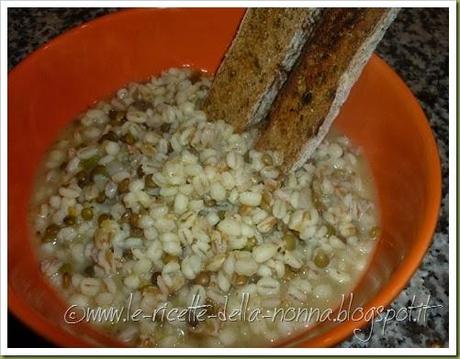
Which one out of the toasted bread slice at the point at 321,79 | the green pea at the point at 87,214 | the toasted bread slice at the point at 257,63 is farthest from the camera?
the green pea at the point at 87,214

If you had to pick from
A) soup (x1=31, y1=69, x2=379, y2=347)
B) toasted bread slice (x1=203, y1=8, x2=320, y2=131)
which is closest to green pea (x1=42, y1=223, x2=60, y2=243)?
soup (x1=31, y1=69, x2=379, y2=347)

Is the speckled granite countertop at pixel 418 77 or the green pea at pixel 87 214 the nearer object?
the speckled granite countertop at pixel 418 77

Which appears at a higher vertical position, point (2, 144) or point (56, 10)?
point (56, 10)

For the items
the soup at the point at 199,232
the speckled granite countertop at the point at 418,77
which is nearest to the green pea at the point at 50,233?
the soup at the point at 199,232

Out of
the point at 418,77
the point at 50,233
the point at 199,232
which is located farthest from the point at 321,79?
the point at 50,233

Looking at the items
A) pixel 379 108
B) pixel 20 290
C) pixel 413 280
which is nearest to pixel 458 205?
pixel 413 280

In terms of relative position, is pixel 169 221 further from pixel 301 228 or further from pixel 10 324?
pixel 10 324

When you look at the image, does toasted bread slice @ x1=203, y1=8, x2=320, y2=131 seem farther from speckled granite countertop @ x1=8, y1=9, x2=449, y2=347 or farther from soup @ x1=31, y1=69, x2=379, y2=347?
speckled granite countertop @ x1=8, y1=9, x2=449, y2=347

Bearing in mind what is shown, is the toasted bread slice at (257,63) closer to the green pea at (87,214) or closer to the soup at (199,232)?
the soup at (199,232)
